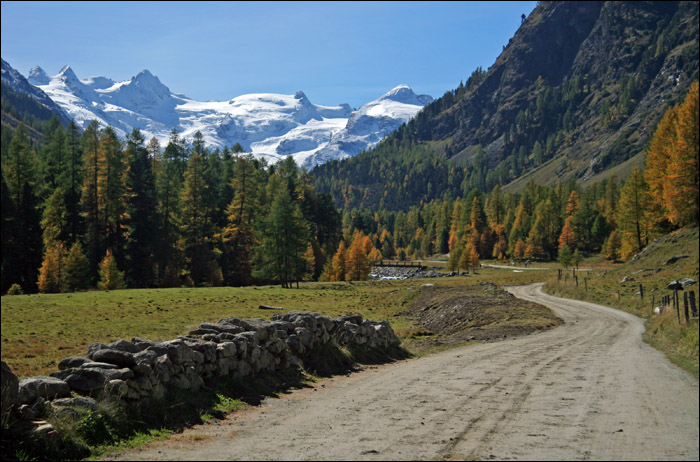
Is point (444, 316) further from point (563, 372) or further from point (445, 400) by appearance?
point (445, 400)

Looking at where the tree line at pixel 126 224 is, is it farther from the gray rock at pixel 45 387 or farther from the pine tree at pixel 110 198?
the gray rock at pixel 45 387

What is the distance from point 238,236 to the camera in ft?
267

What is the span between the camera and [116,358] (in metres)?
11.7

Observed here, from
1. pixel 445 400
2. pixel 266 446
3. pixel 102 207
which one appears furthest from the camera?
pixel 102 207

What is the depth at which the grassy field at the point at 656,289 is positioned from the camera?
21.2m

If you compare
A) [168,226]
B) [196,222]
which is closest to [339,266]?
[196,222]

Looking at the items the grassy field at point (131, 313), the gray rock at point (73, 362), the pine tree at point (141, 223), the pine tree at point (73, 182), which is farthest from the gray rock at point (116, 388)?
the pine tree at point (73, 182)

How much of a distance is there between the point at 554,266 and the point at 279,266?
71395 millimetres

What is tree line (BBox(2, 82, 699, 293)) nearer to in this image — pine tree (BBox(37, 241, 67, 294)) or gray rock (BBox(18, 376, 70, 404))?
pine tree (BBox(37, 241, 67, 294))

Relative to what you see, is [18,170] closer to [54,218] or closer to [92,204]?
[54,218]

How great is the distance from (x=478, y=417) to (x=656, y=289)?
130 feet

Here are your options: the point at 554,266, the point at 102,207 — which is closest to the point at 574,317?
the point at 102,207

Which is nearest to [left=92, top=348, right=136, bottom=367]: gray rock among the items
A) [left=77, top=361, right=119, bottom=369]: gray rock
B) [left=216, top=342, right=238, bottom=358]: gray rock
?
[left=77, top=361, right=119, bottom=369]: gray rock

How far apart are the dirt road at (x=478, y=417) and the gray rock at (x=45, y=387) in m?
2.19
